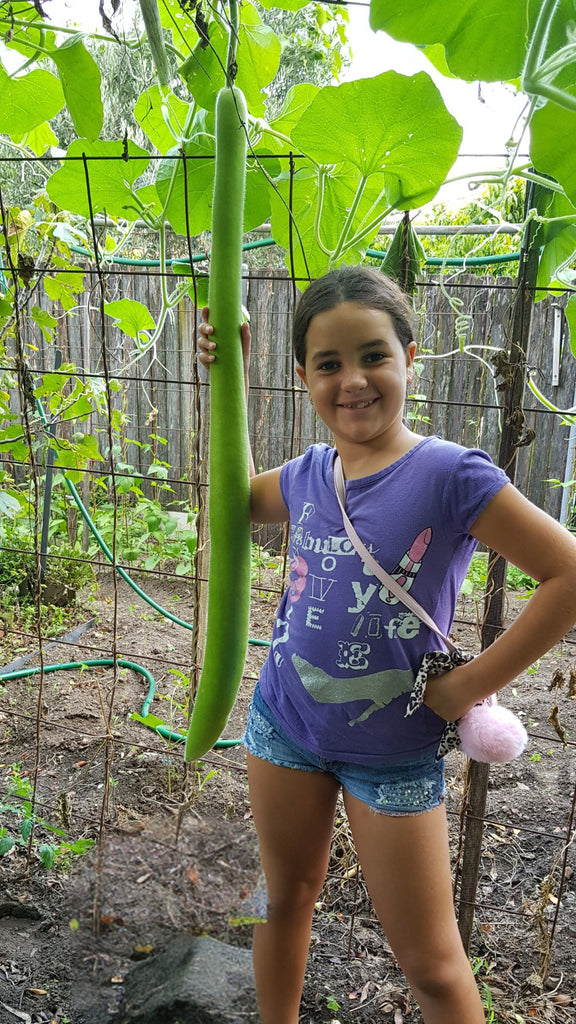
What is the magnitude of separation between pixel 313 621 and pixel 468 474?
0.34 m

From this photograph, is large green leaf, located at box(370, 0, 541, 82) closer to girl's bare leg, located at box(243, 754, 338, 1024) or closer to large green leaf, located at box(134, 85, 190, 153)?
large green leaf, located at box(134, 85, 190, 153)

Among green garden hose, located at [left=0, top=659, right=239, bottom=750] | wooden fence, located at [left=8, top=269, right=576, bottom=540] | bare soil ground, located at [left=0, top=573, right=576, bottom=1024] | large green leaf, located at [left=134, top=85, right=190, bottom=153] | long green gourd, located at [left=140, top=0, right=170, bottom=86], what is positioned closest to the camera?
long green gourd, located at [left=140, top=0, right=170, bottom=86]

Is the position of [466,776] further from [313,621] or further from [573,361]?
[573,361]

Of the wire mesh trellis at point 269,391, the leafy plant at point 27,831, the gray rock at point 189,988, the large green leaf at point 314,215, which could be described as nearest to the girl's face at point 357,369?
the large green leaf at point 314,215

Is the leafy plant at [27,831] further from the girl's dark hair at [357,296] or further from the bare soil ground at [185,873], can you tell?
the girl's dark hair at [357,296]

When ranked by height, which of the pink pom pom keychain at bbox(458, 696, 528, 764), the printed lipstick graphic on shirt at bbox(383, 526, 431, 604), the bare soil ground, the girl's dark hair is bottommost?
the bare soil ground

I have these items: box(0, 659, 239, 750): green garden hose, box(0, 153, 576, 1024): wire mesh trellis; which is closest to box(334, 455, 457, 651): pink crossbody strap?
box(0, 659, 239, 750): green garden hose

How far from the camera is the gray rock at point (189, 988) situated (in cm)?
116

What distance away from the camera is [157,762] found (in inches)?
105

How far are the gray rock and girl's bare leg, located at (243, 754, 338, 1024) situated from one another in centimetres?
11

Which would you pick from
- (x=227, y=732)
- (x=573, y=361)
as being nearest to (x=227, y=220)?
(x=227, y=732)

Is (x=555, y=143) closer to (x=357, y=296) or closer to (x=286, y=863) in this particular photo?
(x=357, y=296)

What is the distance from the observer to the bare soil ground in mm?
1278

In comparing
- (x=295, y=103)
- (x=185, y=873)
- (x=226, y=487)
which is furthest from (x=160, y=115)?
(x=185, y=873)
